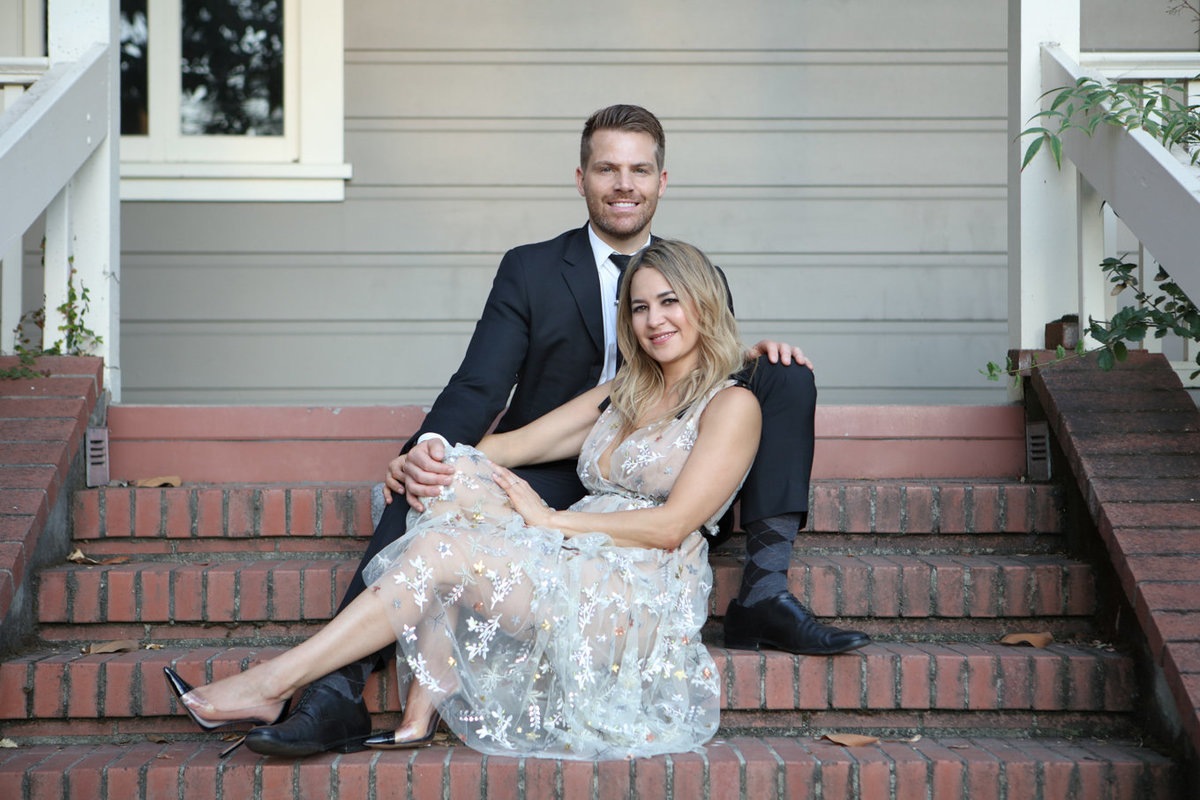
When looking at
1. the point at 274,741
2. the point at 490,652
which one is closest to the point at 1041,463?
the point at 490,652

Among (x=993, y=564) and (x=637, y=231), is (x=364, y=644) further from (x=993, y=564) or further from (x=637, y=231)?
(x=993, y=564)

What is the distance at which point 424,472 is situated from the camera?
2.36m

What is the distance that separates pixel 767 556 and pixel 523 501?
0.58m

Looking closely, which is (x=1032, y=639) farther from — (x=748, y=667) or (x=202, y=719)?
(x=202, y=719)

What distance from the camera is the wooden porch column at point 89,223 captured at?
3.15 m

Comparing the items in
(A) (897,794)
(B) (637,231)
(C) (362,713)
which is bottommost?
(A) (897,794)

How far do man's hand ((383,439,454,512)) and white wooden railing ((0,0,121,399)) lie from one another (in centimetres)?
130

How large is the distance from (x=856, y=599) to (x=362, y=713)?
121 cm

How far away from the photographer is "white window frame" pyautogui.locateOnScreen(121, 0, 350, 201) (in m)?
4.46

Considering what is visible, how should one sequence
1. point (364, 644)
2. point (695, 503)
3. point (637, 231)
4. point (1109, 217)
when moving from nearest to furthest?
point (364, 644) → point (695, 503) → point (637, 231) → point (1109, 217)

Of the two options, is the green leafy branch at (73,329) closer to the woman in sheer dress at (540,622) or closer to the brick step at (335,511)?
the brick step at (335,511)

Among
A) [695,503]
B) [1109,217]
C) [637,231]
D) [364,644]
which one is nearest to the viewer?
[364,644]

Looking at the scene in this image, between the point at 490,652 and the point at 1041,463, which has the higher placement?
the point at 1041,463

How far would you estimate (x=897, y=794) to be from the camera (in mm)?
2141
